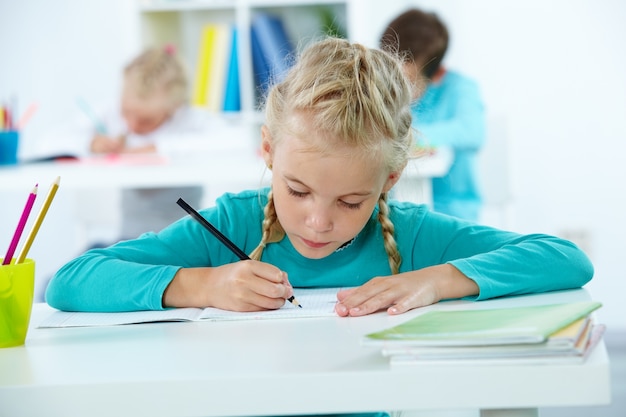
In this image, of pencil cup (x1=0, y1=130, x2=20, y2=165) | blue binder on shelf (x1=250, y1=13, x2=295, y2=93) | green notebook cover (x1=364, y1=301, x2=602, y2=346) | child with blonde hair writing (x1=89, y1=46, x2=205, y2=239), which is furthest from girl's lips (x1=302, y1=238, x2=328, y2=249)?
blue binder on shelf (x1=250, y1=13, x2=295, y2=93)

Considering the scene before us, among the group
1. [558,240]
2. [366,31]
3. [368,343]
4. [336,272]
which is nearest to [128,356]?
[368,343]

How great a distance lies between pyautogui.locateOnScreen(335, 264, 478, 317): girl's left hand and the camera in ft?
3.44

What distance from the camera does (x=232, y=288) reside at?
3.64 ft

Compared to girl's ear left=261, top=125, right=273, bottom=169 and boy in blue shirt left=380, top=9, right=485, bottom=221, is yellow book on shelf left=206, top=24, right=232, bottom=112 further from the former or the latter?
girl's ear left=261, top=125, right=273, bottom=169

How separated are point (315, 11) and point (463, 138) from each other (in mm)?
1129

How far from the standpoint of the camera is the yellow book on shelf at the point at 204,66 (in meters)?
3.75

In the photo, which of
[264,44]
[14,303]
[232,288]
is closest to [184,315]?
[232,288]

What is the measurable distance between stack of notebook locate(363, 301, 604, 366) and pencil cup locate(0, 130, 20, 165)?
2.18 m

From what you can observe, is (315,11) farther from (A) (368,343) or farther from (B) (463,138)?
(A) (368,343)

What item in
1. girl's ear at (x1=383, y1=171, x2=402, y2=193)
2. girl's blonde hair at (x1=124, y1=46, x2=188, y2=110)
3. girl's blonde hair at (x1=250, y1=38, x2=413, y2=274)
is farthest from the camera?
girl's blonde hair at (x1=124, y1=46, x2=188, y2=110)

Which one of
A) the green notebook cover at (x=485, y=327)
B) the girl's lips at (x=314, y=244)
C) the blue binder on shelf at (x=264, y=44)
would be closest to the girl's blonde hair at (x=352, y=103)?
the girl's lips at (x=314, y=244)

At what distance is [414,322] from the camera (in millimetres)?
866

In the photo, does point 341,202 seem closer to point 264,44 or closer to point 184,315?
point 184,315

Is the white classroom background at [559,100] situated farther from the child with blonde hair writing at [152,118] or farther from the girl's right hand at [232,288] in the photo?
the girl's right hand at [232,288]
